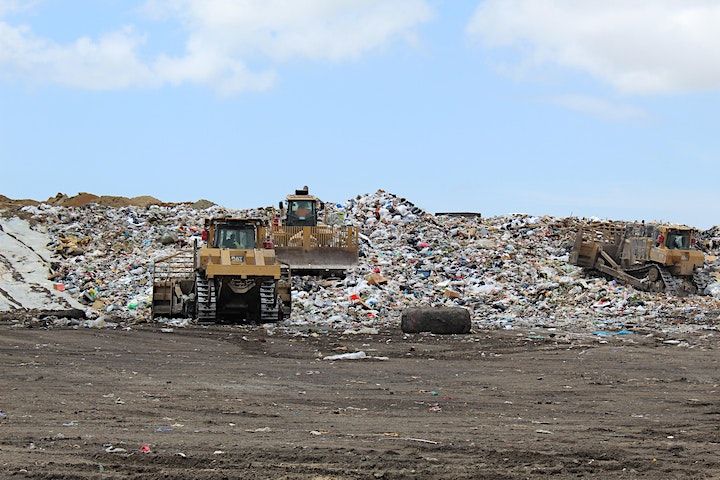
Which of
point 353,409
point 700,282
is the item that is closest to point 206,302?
point 353,409

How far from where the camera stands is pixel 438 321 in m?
18.4

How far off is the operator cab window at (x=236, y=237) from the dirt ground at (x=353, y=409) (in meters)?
4.36

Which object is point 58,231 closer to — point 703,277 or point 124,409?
point 703,277

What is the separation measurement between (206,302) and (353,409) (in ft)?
35.1

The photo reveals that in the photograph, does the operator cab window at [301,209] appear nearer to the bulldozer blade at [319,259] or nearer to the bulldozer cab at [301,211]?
the bulldozer cab at [301,211]

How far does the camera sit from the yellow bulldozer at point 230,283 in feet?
65.5

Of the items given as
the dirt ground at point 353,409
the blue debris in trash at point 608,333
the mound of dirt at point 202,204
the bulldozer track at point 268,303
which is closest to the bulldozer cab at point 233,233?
the bulldozer track at point 268,303

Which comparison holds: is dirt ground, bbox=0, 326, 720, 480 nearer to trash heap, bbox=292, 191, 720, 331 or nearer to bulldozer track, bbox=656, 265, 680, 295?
trash heap, bbox=292, 191, 720, 331

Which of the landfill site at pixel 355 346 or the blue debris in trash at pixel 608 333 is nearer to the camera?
the landfill site at pixel 355 346

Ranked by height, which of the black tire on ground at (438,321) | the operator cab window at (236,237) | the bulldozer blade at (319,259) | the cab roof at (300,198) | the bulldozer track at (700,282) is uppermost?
the cab roof at (300,198)

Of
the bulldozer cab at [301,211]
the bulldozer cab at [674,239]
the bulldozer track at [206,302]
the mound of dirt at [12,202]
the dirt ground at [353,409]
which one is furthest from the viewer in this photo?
the mound of dirt at [12,202]

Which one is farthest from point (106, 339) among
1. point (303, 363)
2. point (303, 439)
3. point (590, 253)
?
point (590, 253)

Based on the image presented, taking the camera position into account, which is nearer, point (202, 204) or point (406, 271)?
point (406, 271)

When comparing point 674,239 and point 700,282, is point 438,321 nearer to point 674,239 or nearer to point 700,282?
point 674,239
